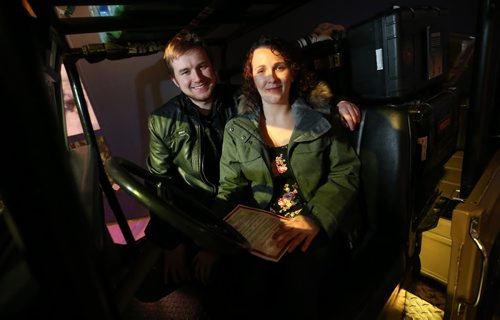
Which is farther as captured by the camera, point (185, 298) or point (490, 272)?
point (185, 298)

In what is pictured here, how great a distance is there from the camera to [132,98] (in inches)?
110

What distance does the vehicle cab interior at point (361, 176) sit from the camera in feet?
0.99

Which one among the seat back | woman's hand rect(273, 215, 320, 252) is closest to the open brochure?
woman's hand rect(273, 215, 320, 252)

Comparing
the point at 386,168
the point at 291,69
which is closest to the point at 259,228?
the point at 386,168

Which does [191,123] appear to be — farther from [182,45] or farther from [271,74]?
[271,74]

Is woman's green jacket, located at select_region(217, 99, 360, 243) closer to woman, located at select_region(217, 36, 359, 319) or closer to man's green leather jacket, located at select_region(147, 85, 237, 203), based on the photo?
woman, located at select_region(217, 36, 359, 319)

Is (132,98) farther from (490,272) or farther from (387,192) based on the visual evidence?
(490,272)

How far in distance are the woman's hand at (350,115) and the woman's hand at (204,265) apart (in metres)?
0.68

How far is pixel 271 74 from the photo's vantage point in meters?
1.11

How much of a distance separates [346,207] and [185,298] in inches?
29.3

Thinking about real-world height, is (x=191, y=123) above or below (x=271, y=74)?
below

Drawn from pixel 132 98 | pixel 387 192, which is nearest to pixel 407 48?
pixel 387 192

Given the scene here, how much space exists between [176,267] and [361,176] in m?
0.79

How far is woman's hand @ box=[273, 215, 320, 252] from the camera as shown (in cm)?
92
